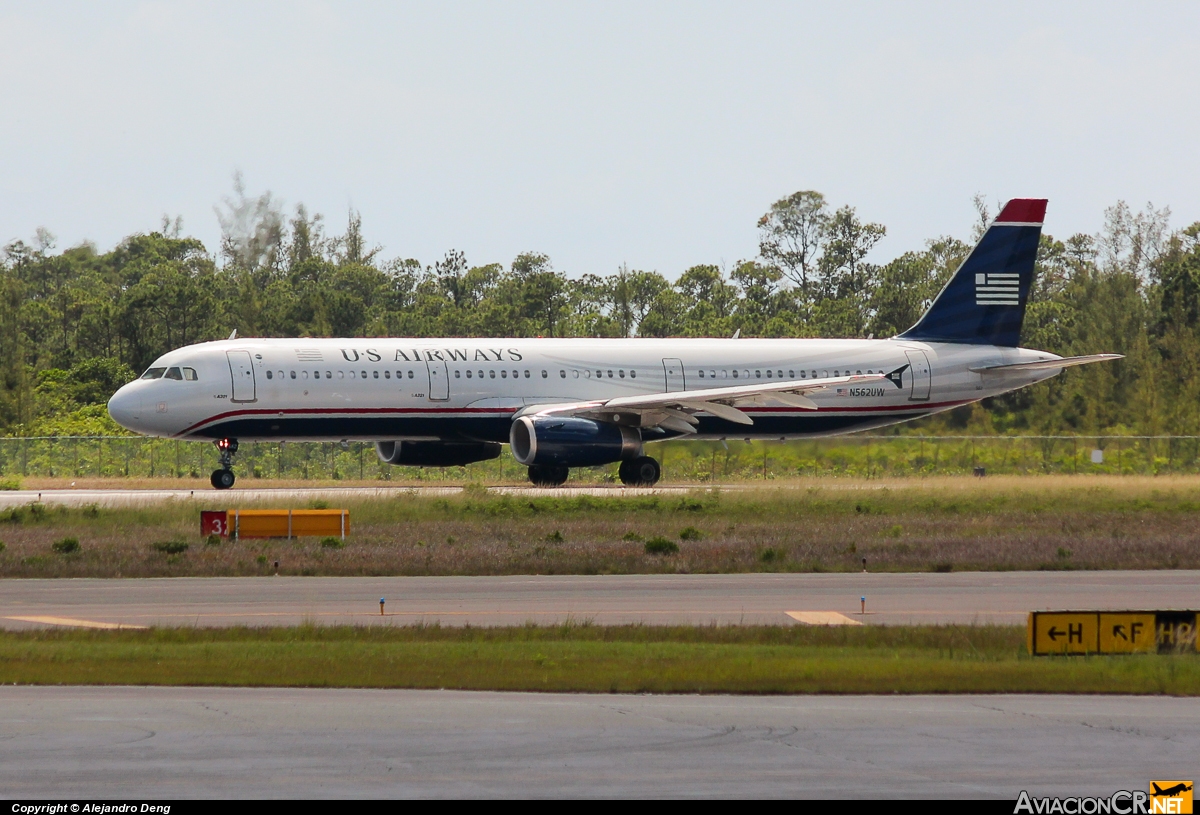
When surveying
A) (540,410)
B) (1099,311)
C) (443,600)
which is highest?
(1099,311)

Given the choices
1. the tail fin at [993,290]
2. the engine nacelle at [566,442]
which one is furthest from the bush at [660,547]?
the tail fin at [993,290]

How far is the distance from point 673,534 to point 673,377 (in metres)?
15.9

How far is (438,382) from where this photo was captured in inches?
1774

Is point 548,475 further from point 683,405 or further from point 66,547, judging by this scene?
point 66,547

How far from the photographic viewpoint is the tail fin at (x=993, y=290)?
5219cm

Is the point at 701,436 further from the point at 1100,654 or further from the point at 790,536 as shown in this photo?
the point at 1100,654

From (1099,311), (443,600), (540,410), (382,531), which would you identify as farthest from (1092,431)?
(443,600)

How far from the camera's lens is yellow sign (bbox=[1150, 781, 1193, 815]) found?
1016 centimetres

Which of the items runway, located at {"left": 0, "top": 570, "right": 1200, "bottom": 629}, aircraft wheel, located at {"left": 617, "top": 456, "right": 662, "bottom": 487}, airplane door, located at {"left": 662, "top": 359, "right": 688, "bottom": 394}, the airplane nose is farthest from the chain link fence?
runway, located at {"left": 0, "top": 570, "right": 1200, "bottom": 629}

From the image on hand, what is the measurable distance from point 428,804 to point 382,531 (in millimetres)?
22912

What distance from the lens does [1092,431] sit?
6234cm

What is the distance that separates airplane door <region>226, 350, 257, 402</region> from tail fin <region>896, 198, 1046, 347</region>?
21.7 m

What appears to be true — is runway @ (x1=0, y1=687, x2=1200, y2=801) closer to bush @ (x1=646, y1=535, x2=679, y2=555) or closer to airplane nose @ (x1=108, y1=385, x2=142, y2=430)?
bush @ (x1=646, y1=535, x2=679, y2=555)

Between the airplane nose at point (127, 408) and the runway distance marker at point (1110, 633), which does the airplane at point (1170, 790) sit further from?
the airplane nose at point (127, 408)
